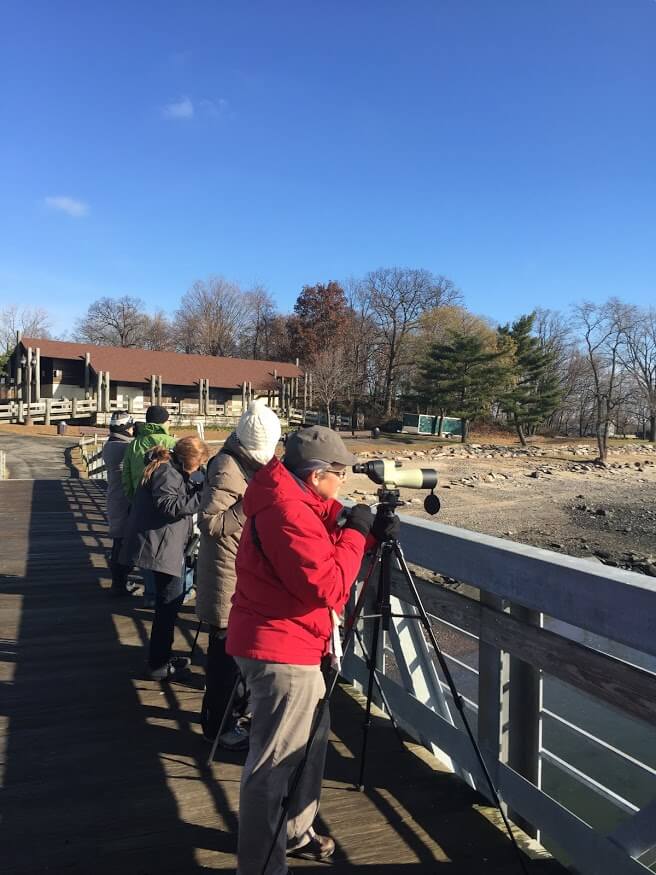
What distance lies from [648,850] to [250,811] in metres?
1.18

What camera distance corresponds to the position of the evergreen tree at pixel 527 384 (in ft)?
163

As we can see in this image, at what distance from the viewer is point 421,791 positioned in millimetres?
2783

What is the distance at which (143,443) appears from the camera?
17.5 ft

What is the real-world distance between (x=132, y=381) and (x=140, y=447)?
141ft

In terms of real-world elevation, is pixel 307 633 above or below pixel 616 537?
above

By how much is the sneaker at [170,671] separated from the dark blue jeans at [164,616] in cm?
2

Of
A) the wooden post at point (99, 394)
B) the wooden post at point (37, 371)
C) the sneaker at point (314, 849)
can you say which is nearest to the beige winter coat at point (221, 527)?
the sneaker at point (314, 849)

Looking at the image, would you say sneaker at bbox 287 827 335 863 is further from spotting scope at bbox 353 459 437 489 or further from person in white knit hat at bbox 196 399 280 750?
spotting scope at bbox 353 459 437 489

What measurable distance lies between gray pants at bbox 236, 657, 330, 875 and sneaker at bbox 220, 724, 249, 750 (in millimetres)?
972

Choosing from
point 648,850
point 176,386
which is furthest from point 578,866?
point 176,386

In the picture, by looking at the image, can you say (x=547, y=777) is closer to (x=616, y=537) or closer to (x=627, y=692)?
(x=627, y=692)

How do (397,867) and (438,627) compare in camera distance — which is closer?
(397,867)

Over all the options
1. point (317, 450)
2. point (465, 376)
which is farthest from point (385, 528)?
point (465, 376)

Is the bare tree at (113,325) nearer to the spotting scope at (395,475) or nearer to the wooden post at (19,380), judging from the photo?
the wooden post at (19,380)
